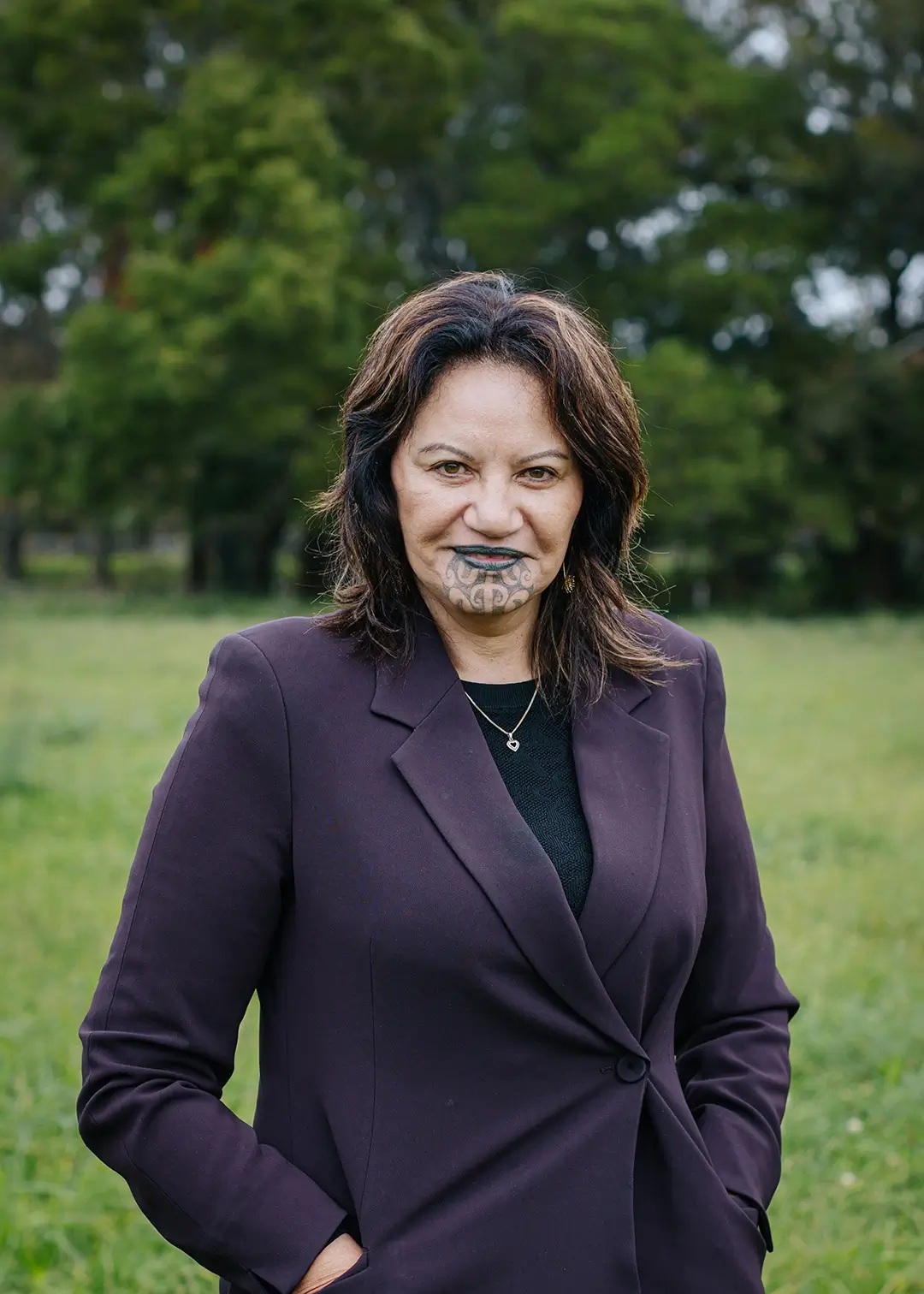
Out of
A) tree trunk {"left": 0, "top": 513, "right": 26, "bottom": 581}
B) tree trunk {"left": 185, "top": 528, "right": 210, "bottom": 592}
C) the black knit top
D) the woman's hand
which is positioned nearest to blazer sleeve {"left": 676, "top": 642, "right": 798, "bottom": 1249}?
the black knit top

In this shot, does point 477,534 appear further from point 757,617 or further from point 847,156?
point 847,156

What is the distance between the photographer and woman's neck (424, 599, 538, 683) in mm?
1846

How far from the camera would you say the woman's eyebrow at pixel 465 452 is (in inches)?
68.5

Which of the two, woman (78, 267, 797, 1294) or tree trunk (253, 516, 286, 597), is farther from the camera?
tree trunk (253, 516, 286, 597)

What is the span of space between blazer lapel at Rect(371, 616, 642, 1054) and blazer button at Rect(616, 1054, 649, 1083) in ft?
0.07

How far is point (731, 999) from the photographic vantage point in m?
1.95

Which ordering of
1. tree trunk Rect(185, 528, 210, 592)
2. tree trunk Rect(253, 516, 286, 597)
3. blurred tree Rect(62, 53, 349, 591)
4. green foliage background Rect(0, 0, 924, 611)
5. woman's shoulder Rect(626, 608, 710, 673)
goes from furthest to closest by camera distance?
tree trunk Rect(185, 528, 210, 592) → tree trunk Rect(253, 516, 286, 597) → green foliage background Rect(0, 0, 924, 611) → blurred tree Rect(62, 53, 349, 591) → woman's shoulder Rect(626, 608, 710, 673)

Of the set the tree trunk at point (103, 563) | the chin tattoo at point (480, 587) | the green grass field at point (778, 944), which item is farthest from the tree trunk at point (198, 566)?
the chin tattoo at point (480, 587)

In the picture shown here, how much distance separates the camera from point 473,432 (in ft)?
5.69

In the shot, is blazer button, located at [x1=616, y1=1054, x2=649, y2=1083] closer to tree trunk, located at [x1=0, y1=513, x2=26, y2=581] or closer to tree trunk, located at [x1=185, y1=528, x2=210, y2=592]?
tree trunk, located at [x1=185, y1=528, x2=210, y2=592]

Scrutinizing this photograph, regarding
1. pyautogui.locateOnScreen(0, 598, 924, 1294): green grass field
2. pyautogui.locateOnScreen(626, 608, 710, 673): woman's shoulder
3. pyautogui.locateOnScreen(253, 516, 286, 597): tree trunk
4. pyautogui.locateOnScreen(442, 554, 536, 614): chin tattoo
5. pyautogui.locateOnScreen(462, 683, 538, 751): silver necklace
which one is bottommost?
pyautogui.locateOnScreen(253, 516, 286, 597): tree trunk

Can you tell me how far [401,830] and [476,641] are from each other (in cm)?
34

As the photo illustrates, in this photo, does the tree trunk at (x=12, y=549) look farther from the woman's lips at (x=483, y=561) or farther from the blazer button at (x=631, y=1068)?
the blazer button at (x=631, y=1068)

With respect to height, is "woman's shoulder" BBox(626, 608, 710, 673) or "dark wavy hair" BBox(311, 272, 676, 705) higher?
"dark wavy hair" BBox(311, 272, 676, 705)
